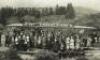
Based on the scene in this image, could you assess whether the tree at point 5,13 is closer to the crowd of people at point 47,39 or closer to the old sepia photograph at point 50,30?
the old sepia photograph at point 50,30

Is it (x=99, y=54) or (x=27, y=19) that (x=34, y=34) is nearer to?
(x=27, y=19)

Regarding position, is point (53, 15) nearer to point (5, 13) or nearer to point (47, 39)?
point (47, 39)

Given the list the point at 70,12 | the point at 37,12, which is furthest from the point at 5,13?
the point at 70,12

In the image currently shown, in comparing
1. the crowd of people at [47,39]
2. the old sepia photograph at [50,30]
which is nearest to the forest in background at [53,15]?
the old sepia photograph at [50,30]

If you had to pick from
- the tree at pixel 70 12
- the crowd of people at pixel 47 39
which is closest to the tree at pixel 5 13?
the crowd of people at pixel 47 39

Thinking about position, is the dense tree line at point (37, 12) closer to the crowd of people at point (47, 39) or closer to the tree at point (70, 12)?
the tree at point (70, 12)

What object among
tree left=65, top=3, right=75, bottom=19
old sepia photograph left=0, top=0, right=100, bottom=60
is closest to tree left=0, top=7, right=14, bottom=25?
old sepia photograph left=0, top=0, right=100, bottom=60

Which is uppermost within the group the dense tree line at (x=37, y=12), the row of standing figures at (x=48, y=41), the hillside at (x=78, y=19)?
the dense tree line at (x=37, y=12)

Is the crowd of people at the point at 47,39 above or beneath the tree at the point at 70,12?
beneath
